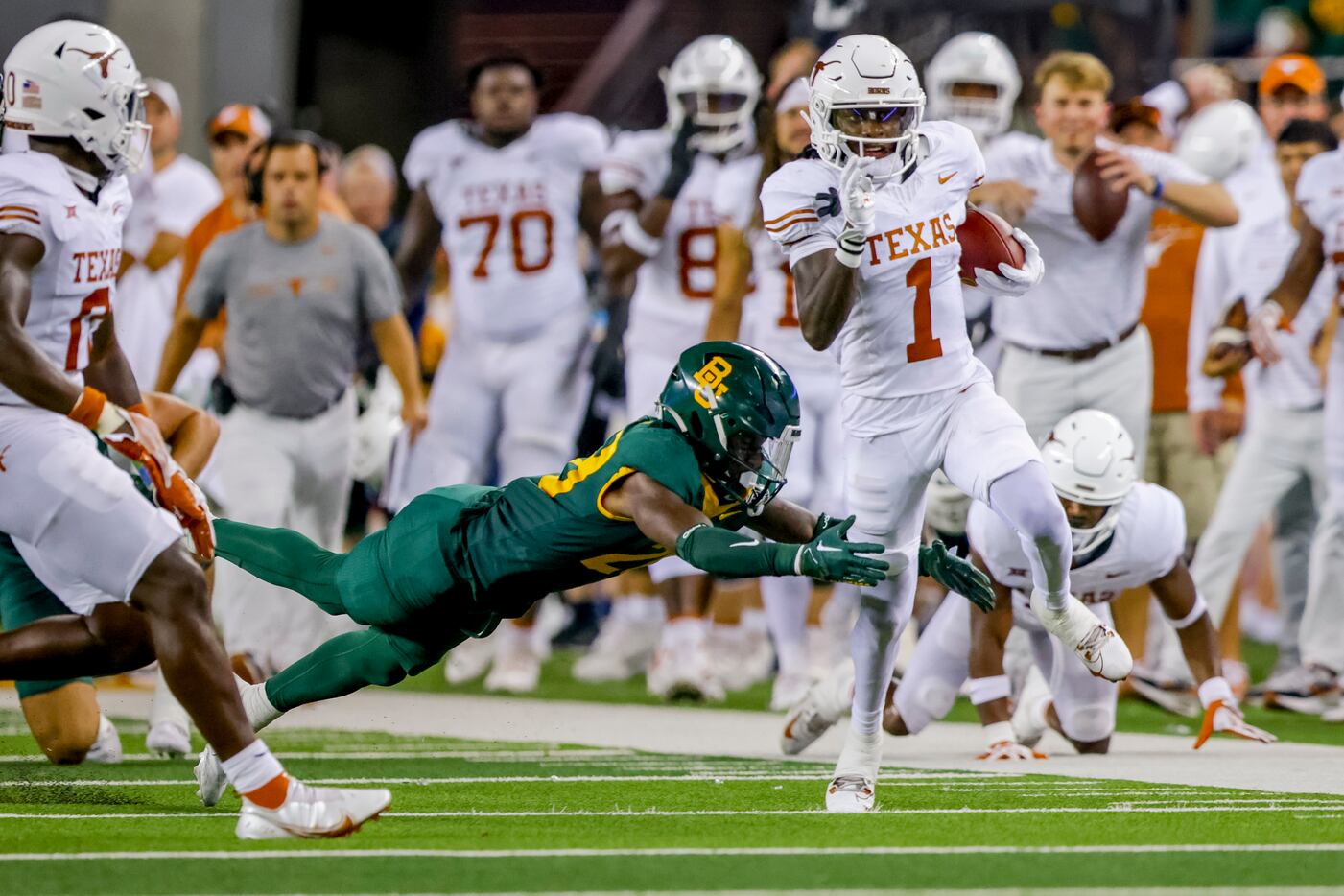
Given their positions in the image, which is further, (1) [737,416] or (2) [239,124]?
(2) [239,124]

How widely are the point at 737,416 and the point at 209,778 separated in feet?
4.95

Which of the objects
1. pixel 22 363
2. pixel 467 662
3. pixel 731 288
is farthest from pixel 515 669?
Result: pixel 22 363

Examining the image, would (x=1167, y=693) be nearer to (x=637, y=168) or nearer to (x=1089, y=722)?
(x=1089, y=722)

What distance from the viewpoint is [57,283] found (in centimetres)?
541

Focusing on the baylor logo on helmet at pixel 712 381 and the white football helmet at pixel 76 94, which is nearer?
the baylor logo on helmet at pixel 712 381

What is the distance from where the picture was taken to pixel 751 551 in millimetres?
4797

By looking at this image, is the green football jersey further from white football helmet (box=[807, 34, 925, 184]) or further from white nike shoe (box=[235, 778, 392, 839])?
white football helmet (box=[807, 34, 925, 184])

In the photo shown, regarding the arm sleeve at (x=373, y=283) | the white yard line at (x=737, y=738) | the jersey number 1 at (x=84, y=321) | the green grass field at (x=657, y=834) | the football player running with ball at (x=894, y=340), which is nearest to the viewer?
the green grass field at (x=657, y=834)

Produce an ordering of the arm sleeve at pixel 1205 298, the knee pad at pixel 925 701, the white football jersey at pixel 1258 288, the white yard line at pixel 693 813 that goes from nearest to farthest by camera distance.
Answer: the white yard line at pixel 693 813 < the knee pad at pixel 925 701 < the white football jersey at pixel 1258 288 < the arm sleeve at pixel 1205 298

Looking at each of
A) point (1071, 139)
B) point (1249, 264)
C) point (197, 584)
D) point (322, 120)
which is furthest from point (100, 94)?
point (322, 120)

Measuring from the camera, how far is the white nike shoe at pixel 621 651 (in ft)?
33.4

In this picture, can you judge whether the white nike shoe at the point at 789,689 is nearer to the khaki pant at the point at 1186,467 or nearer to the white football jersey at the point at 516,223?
the khaki pant at the point at 1186,467

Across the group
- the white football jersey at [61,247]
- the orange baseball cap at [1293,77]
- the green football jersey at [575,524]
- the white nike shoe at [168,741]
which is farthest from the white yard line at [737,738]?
the orange baseball cap at [1293,77]

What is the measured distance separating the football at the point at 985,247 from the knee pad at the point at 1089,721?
5.23 feet
